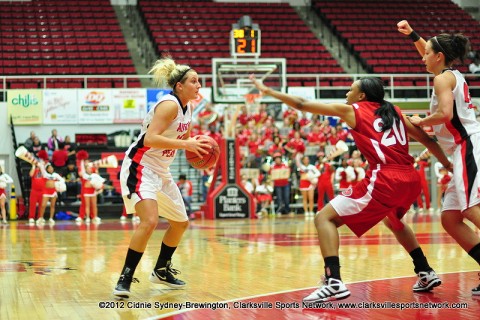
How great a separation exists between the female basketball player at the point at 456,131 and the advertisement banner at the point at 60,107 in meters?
17.4

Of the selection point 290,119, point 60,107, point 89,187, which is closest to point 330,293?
point 89,187

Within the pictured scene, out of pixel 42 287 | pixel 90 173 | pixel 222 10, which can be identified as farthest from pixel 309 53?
pixel 42 287

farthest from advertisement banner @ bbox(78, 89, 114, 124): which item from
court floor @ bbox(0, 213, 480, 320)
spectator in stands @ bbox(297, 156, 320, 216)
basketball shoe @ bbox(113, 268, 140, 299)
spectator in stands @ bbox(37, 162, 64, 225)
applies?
basketball shoe @ bbox(113, 268, 140, 299)

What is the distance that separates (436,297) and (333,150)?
1530 centimetres

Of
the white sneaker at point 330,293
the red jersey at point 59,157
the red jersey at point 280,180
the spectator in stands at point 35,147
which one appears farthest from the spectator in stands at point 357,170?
the white sneaker at point 330,293

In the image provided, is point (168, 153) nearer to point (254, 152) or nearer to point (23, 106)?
point (254, 152)

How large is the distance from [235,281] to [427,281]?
1.65 meters

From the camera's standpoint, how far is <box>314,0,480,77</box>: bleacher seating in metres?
27.4

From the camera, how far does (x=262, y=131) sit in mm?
21453

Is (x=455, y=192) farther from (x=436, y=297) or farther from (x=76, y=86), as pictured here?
(x=76, y=86)

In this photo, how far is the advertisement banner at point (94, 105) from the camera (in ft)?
71.9

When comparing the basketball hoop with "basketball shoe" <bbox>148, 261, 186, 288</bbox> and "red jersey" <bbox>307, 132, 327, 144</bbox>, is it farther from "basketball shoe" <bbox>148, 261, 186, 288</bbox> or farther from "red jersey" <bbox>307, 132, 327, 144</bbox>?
"basketball shoe" <bbox>148, 261, 186, 288</bbox>

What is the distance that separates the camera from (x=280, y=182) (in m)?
19.9

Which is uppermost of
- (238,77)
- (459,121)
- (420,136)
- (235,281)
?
(238,77)
